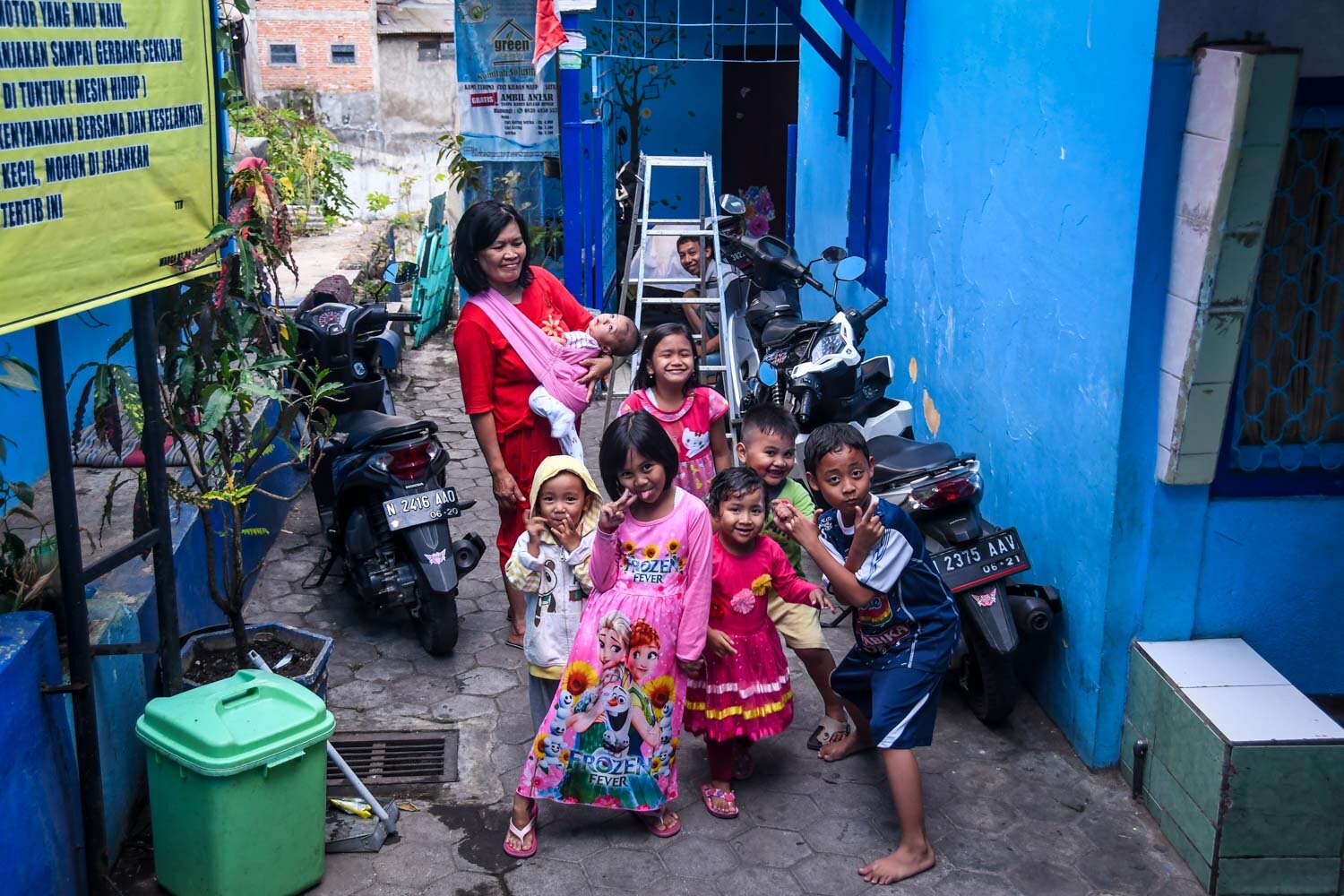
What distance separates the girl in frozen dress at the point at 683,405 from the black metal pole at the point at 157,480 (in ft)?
5.29

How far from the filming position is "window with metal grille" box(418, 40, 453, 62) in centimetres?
2319

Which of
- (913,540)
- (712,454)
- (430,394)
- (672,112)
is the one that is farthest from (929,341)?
(672,112)

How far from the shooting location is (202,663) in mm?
4281

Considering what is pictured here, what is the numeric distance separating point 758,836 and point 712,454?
1.46 meters

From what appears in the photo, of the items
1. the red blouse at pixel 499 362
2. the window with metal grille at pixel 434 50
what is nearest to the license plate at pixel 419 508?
the red blouse at pixel 499 362

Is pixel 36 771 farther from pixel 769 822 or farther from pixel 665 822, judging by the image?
pixel 769 822

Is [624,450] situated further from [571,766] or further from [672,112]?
[672,112]

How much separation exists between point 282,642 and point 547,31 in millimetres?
5086

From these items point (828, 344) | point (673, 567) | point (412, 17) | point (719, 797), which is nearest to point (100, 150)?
point (673, 567)

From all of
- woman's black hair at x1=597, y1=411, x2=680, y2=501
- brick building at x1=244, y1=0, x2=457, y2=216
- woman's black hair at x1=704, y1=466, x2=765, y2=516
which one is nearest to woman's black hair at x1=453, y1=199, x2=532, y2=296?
woman's black hair at x1=597, y1=411, x2=680, y2=501

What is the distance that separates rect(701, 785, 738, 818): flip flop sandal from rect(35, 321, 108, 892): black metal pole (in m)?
1.81

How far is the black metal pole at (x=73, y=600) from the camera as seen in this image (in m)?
3.13

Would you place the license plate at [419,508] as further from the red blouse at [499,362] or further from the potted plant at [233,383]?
the potted plant at [233,383]

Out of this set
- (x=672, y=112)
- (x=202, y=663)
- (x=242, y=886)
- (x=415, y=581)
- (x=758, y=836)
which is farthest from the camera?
(x=672, y=112)
